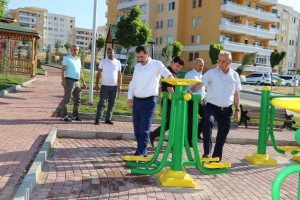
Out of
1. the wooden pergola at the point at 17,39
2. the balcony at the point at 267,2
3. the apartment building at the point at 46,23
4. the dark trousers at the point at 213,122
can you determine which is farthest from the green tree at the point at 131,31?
the apartment building at the point at 46,23

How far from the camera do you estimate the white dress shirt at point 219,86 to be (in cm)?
557

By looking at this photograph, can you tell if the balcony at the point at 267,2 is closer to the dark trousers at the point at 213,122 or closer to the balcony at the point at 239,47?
the balcony at the point at 239,47

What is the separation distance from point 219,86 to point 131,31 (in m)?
20.4

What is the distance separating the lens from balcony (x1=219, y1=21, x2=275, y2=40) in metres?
45.8

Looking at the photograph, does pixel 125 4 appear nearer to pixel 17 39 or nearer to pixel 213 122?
pixel 17 39

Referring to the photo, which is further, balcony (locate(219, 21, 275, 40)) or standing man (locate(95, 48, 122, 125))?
balcony (locate(219, 21, 275, 40))

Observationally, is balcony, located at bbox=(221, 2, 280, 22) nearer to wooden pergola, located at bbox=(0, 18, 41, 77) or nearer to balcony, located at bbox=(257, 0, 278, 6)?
balcony, located at bbox=(257, 0, 278, 6)

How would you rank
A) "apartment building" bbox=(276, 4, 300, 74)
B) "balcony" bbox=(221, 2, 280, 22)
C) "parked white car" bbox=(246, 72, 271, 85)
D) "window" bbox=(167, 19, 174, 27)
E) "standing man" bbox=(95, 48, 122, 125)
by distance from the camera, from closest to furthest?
"standing man" bbox=(95, 48, 122, 125) < "parked white car" bbox=(246, 72, 271, 85) < "balcony" bbox=(221, 2, 280, 22) < "window" bbox=(167, 19, 174, 27) < "apartment building" bbox=(276, 4, 300, 74)

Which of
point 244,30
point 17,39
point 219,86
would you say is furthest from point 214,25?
point 219,86

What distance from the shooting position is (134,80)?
5.50 meters

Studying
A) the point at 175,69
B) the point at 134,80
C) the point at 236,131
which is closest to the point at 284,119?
the point at 236,131

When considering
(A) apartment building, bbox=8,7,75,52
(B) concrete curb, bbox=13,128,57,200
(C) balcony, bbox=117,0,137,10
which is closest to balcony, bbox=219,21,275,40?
(C) balcony, bbox=117,0,137,10

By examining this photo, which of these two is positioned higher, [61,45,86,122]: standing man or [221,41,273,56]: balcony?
[221,41,273,56]: balcony

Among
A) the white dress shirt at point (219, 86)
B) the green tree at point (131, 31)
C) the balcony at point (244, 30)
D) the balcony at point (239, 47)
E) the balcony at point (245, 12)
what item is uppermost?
the balcony at point (245, 12)
